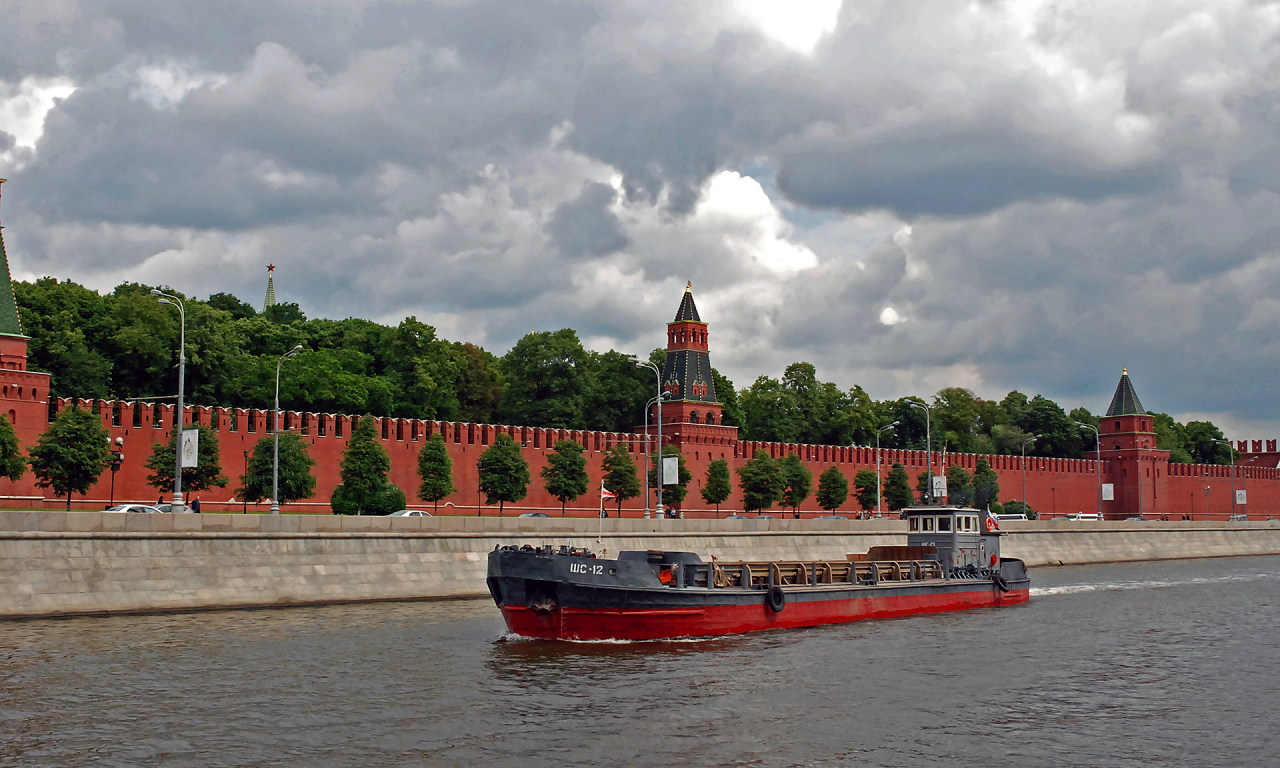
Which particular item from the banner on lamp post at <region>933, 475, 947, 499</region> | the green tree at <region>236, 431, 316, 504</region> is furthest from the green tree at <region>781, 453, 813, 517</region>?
the green tree at <region>236, 431, 316, 504</region>

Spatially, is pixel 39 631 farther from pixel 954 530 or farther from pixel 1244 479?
pixel 1244 479

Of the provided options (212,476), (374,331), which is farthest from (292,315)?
(212,476)

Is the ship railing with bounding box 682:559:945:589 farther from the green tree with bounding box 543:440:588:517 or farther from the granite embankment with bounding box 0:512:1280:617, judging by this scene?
the green tree with bounding box 543:440:588:517

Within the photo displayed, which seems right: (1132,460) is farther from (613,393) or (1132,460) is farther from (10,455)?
(10,455)

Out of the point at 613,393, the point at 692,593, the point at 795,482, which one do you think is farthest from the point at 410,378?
the point at 692,593

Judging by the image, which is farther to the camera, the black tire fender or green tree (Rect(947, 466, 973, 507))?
green tree (Rect(947, 466, 973, 507))

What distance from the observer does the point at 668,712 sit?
20.4m

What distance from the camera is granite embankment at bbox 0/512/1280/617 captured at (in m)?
29.5

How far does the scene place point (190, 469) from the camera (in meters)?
50.7

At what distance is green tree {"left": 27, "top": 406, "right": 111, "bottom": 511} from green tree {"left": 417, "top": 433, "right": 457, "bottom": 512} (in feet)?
51.8

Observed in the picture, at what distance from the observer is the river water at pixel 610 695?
17.8 meters

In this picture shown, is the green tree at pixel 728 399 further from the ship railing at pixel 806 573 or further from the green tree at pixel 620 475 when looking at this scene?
the ship railing at pixel 806 573

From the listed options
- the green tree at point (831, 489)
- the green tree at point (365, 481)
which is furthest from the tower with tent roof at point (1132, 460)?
the green tree at point (365, 481)

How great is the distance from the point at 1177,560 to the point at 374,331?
172ft
